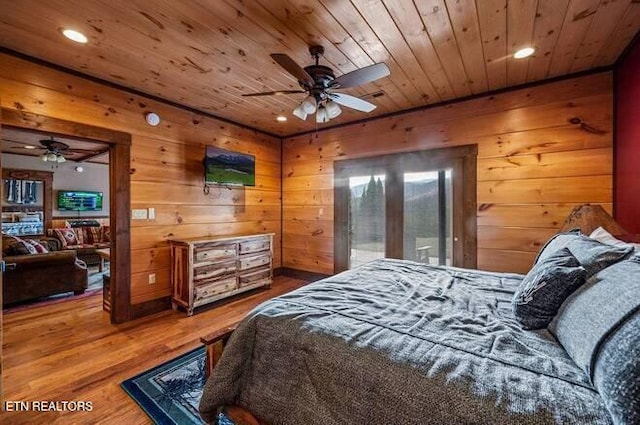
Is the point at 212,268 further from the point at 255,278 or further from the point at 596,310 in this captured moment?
the point at 596,310

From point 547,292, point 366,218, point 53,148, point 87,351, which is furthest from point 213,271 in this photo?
point 53,148

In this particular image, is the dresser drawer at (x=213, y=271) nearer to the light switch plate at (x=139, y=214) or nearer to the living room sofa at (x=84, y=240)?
the light switch plate at (x=139, y=214)

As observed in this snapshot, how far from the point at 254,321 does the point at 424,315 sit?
33.3 inches

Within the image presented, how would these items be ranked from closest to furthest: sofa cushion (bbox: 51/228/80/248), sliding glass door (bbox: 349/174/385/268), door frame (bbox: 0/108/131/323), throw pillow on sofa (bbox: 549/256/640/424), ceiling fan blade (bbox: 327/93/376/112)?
throw pillow on sofa (bbox: 549/256/640/424) < ceiling fan blade (bbox: 327/93/376/112) < door frame (bbox: 0/108/131/323) < sliding glass door (bbox: 349/174/385/268) < sofa cushion (bbox: 51/228/80/248)

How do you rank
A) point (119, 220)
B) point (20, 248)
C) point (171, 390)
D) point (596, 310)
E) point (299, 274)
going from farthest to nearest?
point (299, 274), point (20, 248), point (119, 220), point (171, 390), point (596, 310)

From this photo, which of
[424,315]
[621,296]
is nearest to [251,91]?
[424,315]

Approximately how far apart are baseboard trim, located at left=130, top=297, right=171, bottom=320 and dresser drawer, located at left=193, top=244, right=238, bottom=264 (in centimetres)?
71

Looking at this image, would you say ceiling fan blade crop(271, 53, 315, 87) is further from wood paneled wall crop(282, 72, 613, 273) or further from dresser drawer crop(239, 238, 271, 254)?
dresser drawer crop(239, 238, 271, 254)

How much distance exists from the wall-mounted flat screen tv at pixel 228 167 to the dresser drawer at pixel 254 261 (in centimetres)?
113

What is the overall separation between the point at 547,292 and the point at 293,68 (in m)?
2.01

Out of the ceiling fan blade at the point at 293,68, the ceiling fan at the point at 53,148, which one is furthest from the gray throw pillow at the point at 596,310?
the ceiling fan at the point at 53,148

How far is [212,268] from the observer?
3.62 metres

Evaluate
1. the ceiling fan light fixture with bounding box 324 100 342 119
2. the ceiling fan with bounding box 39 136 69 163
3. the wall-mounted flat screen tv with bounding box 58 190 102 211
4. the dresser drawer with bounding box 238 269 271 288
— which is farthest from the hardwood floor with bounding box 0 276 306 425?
the wall-mounted flat screen tv with bounding box 58 190 102 211

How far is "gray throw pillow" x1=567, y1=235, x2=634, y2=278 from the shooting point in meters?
1.26
